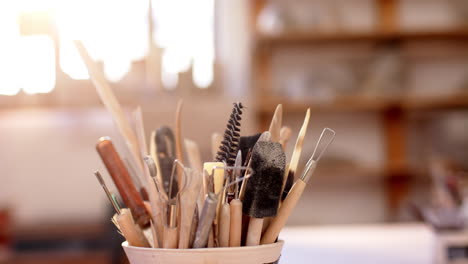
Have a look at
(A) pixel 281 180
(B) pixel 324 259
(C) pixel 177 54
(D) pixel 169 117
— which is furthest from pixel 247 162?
(C) pixel 177 54

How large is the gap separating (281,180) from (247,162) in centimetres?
6

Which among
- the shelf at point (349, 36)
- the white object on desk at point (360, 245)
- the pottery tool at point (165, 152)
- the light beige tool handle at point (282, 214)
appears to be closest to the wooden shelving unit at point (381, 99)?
the shelf at point (349, 36)

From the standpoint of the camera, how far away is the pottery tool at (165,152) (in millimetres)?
740

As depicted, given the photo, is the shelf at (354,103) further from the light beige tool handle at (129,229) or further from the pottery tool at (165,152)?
the light beige tool handle at (129,229)

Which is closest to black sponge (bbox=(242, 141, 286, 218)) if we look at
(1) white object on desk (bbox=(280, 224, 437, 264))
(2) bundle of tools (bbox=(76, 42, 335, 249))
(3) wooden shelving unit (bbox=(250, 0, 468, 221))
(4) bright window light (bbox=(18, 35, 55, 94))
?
(2) bundle of tools (bbox=(76, 42, 335, 249))

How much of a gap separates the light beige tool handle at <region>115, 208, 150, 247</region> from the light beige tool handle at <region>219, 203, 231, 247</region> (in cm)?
9

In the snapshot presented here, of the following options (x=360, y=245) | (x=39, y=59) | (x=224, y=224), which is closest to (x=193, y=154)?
(x=224, y=224)

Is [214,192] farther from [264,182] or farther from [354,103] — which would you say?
[354,103]

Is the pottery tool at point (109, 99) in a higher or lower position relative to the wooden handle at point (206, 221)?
higher

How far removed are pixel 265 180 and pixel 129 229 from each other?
0.47 ft

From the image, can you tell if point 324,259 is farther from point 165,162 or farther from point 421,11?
point 421,11

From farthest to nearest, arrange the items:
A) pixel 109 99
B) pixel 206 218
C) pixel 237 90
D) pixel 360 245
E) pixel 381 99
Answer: pixel 237 90
pixel 381 99
pixel 360 245
pixel 109 99
pixel 206 218

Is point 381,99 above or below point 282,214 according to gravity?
below

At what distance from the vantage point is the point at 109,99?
69cm
